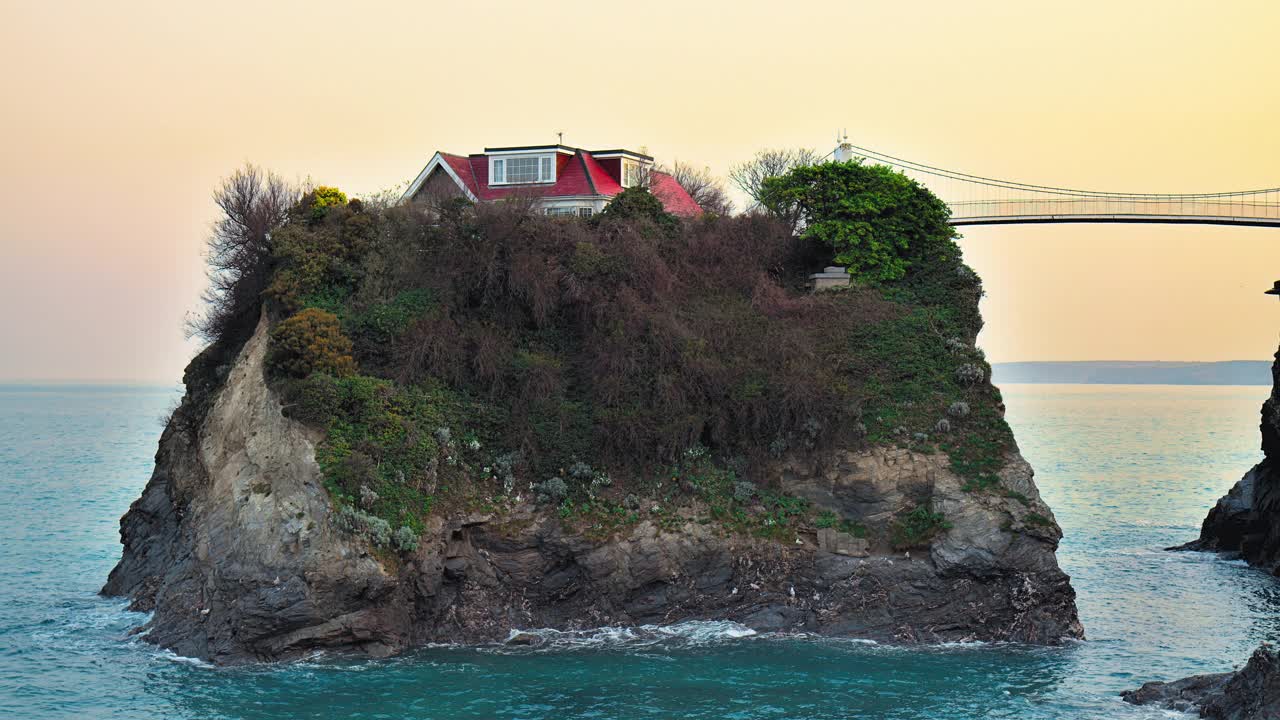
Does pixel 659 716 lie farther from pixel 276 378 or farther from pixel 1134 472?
pixel 1134 472

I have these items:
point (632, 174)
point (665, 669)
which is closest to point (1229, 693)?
point (665, 669)

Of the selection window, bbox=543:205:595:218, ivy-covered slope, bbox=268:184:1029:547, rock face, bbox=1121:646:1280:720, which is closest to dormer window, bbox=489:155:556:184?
window, bbox=543:205:595:218

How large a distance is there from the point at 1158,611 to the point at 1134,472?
2154 inches

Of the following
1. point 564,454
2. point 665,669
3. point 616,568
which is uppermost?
point 564,454

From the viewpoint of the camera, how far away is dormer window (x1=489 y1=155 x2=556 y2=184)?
2267 inches

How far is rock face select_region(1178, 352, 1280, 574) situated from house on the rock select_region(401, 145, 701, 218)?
2884cm

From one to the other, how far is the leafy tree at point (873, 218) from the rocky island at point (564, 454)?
7.20 ft

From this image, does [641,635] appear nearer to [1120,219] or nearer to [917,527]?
[917,527]

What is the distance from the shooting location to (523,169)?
5791cm

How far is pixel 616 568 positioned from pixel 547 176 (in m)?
24.6

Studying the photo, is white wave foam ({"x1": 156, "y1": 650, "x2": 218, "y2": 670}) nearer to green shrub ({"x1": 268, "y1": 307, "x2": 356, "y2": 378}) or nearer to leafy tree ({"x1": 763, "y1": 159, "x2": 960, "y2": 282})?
green shrub ({"x1": 268, "y1": 307, "x2": 356, "y2": 378})

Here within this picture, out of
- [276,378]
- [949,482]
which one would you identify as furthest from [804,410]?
[276,378]

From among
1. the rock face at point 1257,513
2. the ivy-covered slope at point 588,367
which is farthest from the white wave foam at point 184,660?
the rock face at point 1257,513

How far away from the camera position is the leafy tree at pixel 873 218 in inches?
2048
